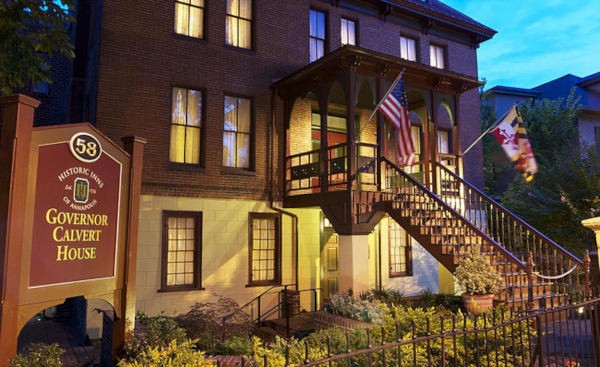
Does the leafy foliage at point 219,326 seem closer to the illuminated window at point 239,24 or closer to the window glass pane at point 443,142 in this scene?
the illuminated window at point 239,24

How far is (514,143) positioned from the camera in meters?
13.2

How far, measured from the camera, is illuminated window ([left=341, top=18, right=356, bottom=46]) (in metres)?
16.5

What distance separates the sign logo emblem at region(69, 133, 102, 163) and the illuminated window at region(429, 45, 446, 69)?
1556cm

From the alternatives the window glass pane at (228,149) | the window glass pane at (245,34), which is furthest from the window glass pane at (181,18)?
the window glass pane at (228,149)

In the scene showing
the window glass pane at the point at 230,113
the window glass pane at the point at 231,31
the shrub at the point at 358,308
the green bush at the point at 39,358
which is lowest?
the shrub at the point at 358,308

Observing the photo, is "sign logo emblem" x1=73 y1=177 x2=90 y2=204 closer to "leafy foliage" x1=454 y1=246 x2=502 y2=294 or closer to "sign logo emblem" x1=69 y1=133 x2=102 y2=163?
"sign logo emblem" x1=69 y1=133 x2=102 y2=163

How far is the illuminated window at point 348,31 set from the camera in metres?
16.5

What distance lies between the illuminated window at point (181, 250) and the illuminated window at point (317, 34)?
704cm

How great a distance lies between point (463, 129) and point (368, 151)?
4934 mm

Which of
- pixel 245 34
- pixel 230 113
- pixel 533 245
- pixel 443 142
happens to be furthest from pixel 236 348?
pixel 443 142

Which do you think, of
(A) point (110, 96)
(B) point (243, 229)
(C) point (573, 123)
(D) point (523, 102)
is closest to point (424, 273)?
(B) point (243, 229)

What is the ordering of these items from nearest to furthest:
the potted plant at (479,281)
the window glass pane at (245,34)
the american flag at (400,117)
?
the potted plant at (479,281), the american flag at (400,117), the window glass pane at (245,34)

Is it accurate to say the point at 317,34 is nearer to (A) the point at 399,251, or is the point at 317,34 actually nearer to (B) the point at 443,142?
(B) the point at 443,142

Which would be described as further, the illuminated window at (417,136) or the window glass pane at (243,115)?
the illuminated window at (417,136)
